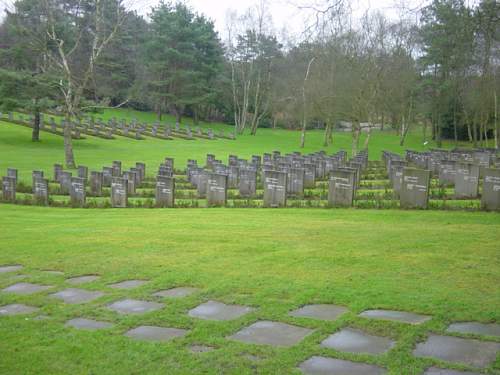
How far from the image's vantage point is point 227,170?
878 inches

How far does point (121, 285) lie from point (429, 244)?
15.6ft

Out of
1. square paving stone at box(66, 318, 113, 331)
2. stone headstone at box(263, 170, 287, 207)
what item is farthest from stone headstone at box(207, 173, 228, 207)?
square paving stone at box(66, 318, 113, 331)

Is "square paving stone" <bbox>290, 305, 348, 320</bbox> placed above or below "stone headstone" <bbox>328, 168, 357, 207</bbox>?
below

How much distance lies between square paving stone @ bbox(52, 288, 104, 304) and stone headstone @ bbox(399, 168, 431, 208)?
375 inches

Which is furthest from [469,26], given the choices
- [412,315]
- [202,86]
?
[202,86]

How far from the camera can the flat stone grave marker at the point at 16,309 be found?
5816 mm

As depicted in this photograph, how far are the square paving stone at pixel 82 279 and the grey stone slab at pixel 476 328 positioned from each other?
14.3ft

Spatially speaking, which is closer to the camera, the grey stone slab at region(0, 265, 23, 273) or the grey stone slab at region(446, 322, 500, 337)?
the grey stone slab at region(446, 322, 500, 337)

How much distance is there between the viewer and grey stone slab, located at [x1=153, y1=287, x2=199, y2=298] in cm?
622

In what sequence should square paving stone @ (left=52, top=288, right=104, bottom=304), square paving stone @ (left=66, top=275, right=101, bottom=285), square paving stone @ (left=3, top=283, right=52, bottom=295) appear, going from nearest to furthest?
square paving stone @ (left=52, top=288, right=104, bottom=304) → square paving stone @ (left=3, top=283, right=52, bottom=295) → square paving stone @ (left=66, top=275, right=101, bottom=285)

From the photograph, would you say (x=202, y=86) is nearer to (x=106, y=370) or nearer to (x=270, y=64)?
(x=270, y=64)

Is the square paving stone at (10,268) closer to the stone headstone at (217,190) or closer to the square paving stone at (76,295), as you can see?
the square paving stone at (76,295)

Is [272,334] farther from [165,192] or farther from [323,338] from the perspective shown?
[165,192]

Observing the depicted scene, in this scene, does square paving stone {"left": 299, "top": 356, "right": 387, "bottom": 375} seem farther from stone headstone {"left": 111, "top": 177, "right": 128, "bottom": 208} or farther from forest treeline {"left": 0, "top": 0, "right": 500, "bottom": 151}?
stone headstone {"left": 111, "top": 177, "right": 128, "bottom": 208}
